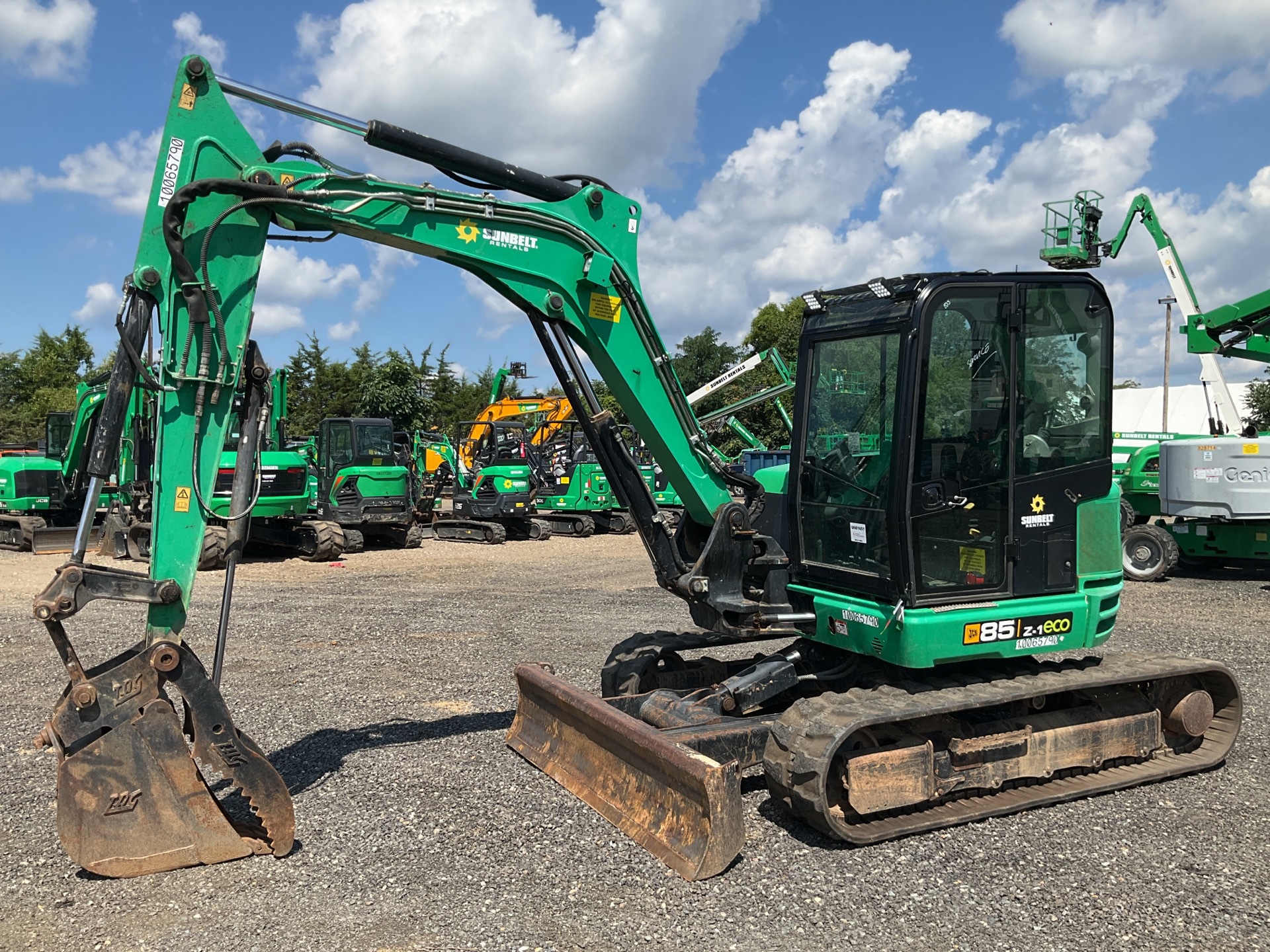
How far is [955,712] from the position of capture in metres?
5.65

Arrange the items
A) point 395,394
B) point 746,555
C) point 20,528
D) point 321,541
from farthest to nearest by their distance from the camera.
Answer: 1. point 395,394
2. point 20,528
3. point 321,541
4. point 746,555

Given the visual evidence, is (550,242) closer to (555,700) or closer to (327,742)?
(555,700)

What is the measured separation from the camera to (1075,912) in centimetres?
443

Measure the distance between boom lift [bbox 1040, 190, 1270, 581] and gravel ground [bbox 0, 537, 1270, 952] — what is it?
6.82m

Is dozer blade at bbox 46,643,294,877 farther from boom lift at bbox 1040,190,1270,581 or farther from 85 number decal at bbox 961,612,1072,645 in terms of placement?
boom lift at bbox 1040,190,1270,581

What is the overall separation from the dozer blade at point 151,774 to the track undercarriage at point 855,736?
177 cm

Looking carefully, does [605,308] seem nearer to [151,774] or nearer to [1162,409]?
[151,774]

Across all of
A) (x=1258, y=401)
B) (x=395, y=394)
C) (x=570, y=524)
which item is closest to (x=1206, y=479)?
(x=570, y=524)

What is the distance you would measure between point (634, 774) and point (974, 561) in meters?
2.19

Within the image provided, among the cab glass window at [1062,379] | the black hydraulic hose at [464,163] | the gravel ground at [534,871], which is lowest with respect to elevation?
the gravel ground at [534,871]

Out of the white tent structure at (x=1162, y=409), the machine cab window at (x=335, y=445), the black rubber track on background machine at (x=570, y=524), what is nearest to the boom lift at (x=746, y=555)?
the machine cab window at (x=335, y=445)

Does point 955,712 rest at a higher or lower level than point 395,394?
lower

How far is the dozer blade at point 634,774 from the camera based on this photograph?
4777mm

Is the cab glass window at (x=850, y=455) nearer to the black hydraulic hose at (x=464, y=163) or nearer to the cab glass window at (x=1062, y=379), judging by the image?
the cab glass window at (x=1062, y=379)
